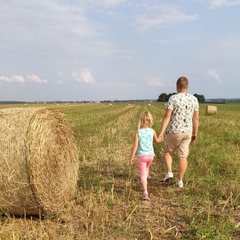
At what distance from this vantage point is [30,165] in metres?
4.72

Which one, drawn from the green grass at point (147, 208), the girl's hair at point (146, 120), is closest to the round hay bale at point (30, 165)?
the green grass at point (147, 208)

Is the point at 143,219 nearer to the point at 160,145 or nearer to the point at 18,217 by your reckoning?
the point at 18,217

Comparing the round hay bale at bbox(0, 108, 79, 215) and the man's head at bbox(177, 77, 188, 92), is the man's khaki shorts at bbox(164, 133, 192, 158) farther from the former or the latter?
the round hay bale at bbox(0, 108, 79, 215)

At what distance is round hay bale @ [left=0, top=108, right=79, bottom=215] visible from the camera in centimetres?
471

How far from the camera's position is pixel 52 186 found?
527 cm

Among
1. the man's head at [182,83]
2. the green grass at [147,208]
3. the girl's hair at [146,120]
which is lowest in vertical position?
the green grass at [147,208]

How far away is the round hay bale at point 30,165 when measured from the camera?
4.71 metres

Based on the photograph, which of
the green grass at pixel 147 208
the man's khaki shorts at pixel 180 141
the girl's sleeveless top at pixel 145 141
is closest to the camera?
the green grass at pixel 147 208

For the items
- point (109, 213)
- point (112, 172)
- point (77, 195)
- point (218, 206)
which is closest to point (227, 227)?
point (218, 206)

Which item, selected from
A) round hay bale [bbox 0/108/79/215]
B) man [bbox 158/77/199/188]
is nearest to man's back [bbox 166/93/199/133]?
man [bbox 158/77/199/188]

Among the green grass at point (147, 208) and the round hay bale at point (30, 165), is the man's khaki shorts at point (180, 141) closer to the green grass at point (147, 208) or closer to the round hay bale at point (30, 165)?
the green grass at point (147, 208)

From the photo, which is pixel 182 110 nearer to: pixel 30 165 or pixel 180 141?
pixel 180 141

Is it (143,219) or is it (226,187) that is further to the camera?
(226,187)

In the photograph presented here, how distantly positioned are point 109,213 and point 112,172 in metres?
2.67
